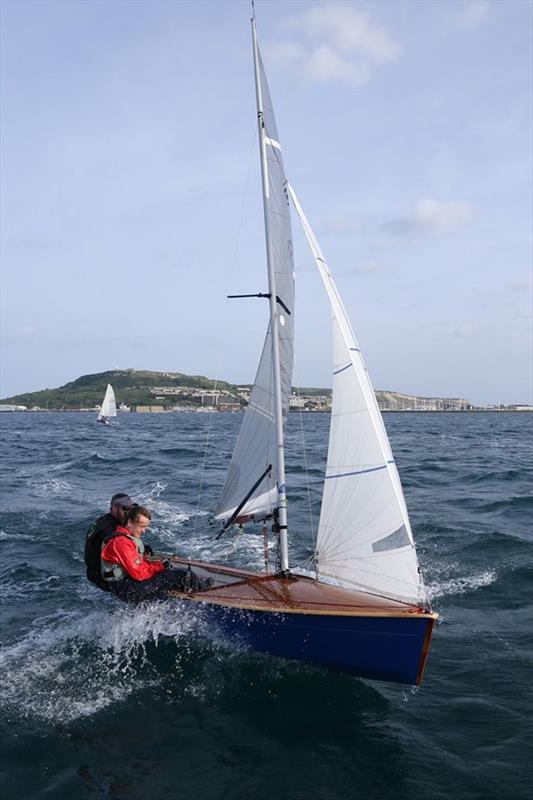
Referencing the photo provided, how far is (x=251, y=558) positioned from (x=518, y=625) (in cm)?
552

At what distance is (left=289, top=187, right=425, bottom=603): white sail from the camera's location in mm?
6832

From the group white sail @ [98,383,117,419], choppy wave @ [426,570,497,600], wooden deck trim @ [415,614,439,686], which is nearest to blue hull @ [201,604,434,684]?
wooden deck trim @ [415,614,439,686]

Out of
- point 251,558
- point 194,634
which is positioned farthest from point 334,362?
point 251,558

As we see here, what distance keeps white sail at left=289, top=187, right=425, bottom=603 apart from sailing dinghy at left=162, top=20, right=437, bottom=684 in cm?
1

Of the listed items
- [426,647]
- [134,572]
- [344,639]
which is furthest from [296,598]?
[134,572]

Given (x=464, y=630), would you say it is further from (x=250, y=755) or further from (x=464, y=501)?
(x=464, y=501)

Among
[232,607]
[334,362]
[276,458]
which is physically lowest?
[232,607]

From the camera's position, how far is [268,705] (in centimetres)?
636

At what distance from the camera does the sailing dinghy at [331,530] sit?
6340 mm

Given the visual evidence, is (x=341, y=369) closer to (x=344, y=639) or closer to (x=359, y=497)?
(x=359, y=497)

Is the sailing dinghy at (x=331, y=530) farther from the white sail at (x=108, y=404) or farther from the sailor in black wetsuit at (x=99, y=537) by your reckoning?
the white sail at (x=108, y=404)

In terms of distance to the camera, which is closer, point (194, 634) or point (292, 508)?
point (194, 634)

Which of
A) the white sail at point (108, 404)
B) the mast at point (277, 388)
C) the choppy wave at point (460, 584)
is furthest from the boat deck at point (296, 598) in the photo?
the white sail at point (108, 404)

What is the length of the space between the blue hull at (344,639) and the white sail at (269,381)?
202 cm
